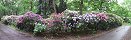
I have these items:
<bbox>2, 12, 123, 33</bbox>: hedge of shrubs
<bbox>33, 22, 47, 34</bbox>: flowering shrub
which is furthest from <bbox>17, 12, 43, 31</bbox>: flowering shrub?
<bbox>33, 22, 47, 34</bbox>: flowering shrub

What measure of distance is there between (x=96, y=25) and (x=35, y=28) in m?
4.22

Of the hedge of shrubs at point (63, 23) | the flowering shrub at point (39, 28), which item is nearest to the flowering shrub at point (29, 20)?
the hedge of shrubs at point (63, 23)

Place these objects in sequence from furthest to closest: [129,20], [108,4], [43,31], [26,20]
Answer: [108,4]
[129,20]
[26,20]
[43,31]

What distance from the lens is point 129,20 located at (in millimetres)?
23969

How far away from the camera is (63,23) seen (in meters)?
13.8

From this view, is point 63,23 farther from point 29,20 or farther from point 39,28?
point 29,20

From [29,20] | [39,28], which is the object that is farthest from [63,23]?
[29,20]

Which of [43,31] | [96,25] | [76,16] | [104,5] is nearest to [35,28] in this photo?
[43,31]

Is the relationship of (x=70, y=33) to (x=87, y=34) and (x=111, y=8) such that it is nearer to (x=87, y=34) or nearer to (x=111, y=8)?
(x=87, y=34)

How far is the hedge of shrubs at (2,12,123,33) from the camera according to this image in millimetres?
13521

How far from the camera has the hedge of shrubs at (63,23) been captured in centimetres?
1352

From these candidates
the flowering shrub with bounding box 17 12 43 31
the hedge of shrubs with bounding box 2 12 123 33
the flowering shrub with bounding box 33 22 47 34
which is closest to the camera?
the flowering shrub with bounding box 33 22 47 34

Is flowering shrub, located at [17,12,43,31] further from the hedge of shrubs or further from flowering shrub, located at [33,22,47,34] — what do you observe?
flowering shrub, located at [33,22,47,34]

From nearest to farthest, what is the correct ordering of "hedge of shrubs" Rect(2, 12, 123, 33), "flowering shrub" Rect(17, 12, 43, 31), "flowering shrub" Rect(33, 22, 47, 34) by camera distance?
"flowering shrub" Rect(33, 22, 47, 34), "hedge of shrubs" Rect(2, 12, 123, 33), "flowering shrub" Rect(17, 12, 43, 31)
